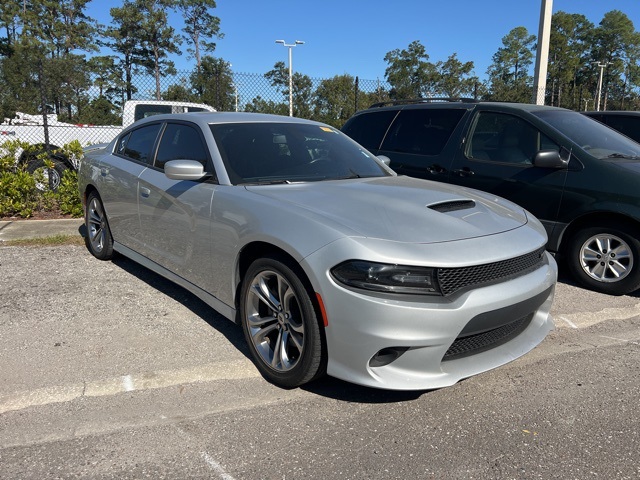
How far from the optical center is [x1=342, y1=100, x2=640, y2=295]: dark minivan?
4629mm

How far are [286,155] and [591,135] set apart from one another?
346 cm

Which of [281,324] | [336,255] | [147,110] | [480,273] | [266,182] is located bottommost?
[281,324]

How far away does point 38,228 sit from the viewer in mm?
6848

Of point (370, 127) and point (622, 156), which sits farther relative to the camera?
point (370, 127)

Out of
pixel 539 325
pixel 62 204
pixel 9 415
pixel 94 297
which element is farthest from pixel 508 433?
pixel 62 204

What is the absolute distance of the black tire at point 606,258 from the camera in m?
4.57

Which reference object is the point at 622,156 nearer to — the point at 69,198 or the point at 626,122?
the point at 626,122

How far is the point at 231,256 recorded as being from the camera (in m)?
3.18

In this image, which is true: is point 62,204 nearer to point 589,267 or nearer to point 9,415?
point 9,415

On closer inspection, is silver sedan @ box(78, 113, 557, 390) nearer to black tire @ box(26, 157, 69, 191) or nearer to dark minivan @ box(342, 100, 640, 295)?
dark minivan @ box(342, 100, 640, 295)

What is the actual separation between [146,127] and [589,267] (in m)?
4.46

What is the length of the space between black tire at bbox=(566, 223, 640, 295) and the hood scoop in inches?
83.5

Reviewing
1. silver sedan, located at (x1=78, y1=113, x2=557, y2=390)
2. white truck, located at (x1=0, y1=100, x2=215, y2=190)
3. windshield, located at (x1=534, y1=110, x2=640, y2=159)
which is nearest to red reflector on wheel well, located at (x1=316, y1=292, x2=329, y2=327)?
silver sedan, located at (x1=78, y1=113, x2=557, y2=390)

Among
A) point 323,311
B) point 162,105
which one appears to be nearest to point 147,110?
point 162,105
